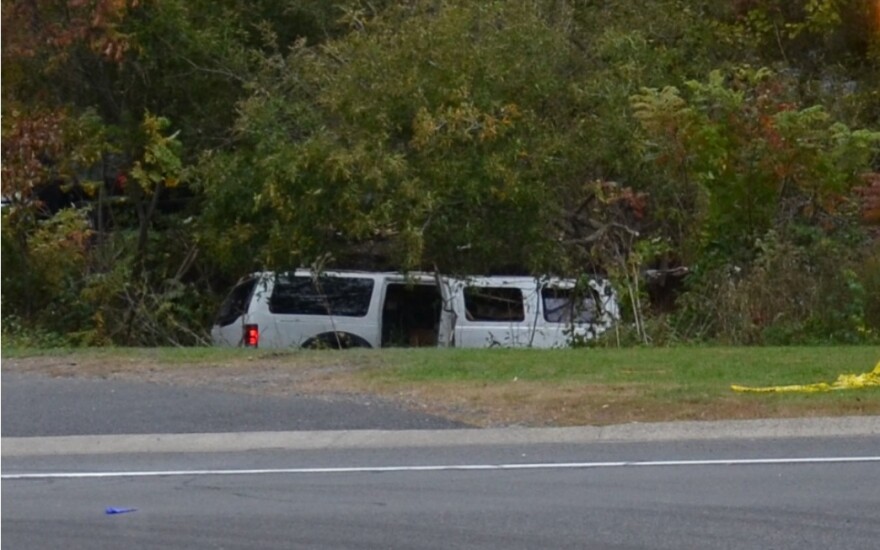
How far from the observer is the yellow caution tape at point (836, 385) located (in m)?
12.7

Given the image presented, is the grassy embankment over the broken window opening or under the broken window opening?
under

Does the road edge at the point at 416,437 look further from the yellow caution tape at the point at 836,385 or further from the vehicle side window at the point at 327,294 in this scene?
the vehicle side window at the point at 327,294

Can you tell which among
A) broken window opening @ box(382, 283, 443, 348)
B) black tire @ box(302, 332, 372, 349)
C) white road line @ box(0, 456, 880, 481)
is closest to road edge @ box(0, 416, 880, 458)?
white road line @ box(0, 456, 880, 481)

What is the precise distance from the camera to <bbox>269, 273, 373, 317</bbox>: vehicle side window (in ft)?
62.5

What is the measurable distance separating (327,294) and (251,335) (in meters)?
1.20

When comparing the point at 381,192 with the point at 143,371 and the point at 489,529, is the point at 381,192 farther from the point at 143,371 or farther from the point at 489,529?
the point at 489,529

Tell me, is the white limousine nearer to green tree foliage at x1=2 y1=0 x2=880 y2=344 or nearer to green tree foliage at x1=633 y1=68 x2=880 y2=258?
green tree foliage at x1=2 y1=0 x2=880 y2=344

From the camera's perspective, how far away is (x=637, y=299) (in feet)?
59.3

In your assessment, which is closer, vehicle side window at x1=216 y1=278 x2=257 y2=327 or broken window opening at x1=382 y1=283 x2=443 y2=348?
vehicle side window at x1=216 y1=278 x2=257 y2=327

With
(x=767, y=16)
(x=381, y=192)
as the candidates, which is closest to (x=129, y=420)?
(x=381, y=192)

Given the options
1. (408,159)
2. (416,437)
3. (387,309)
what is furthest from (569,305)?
(416,437)

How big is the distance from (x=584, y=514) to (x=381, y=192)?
9929mm

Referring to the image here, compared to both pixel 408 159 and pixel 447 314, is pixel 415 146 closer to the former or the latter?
pixel 408 159

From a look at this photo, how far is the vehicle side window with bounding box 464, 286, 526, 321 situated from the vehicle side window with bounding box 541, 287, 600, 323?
0.33m
